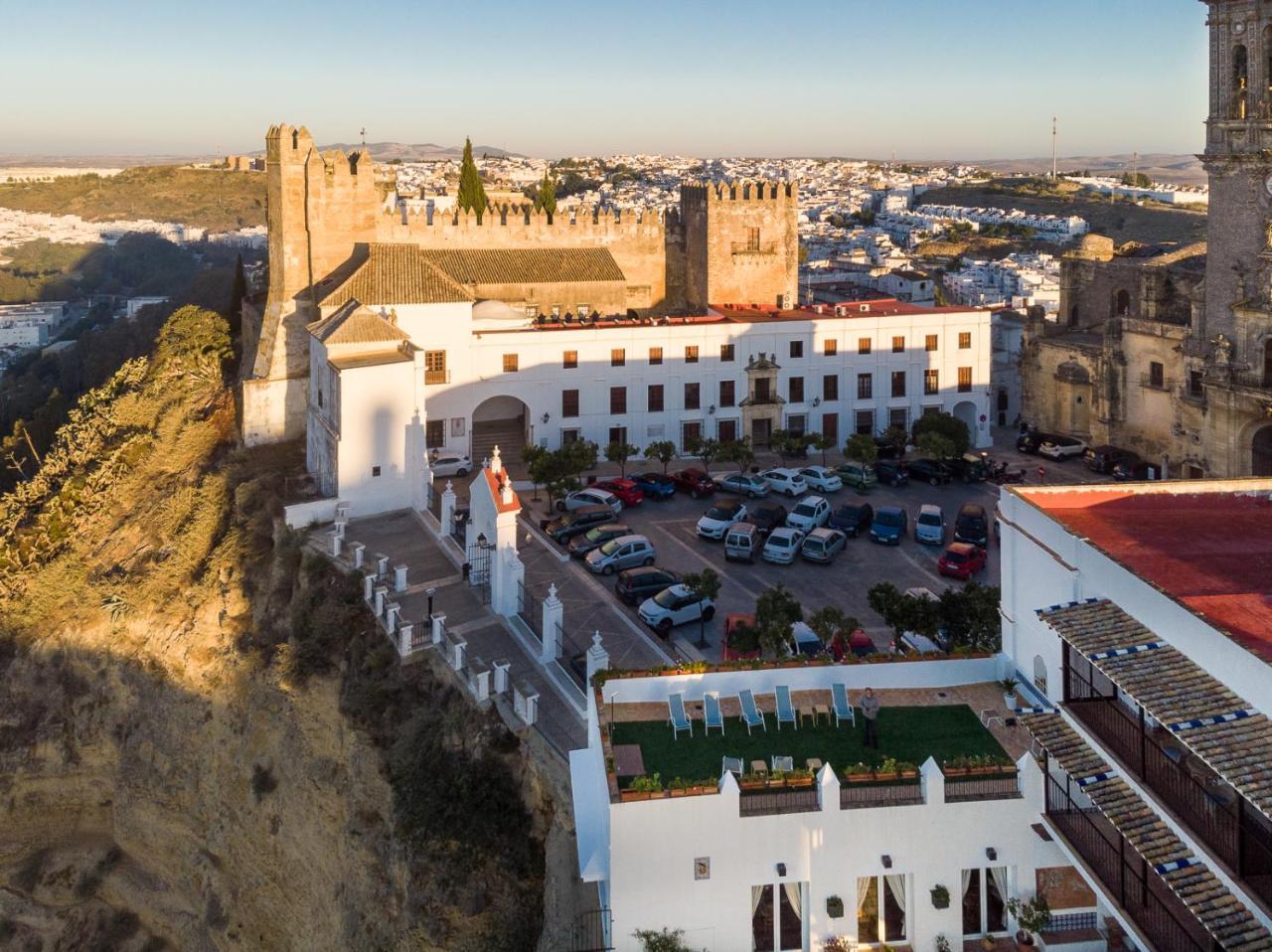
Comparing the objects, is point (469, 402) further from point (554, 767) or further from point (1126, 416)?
point (1126, 416)

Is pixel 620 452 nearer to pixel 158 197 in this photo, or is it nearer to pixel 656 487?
pixel 656 487

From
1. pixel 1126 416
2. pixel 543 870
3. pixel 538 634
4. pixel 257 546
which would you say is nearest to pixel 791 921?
pixel 543 870

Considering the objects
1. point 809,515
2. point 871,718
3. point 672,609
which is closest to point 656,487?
point 809,515

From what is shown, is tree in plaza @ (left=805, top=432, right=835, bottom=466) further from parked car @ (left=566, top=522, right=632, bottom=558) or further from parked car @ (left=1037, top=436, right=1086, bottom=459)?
parked car @ (left=566, top=522, right=632, bottom=558)

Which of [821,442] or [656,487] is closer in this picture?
[656,487]

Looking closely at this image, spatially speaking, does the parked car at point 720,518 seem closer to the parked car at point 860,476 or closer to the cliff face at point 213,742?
the parked car at point 860,476

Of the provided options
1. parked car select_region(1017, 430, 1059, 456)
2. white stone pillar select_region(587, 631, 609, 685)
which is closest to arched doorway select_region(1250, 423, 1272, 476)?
parked car select_region(1017, 430, 1059, 456)
